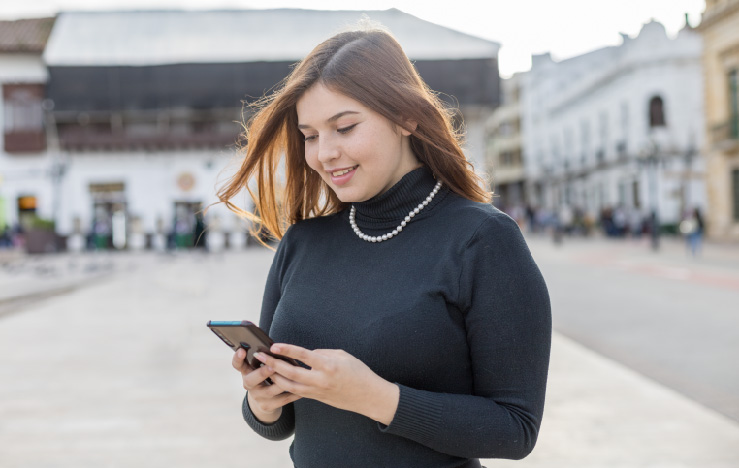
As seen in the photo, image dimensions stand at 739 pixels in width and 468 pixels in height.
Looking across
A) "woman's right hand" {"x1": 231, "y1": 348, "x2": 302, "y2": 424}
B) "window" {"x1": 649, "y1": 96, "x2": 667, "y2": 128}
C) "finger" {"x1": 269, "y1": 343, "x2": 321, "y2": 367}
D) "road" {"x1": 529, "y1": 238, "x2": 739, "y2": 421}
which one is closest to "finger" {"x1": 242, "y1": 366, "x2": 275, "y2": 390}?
"woman's right hand" {"x1": 231, "y1": 348, "x2": 302, "y2": 424}

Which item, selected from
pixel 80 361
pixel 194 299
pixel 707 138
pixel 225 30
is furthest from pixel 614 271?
pixel 225 30

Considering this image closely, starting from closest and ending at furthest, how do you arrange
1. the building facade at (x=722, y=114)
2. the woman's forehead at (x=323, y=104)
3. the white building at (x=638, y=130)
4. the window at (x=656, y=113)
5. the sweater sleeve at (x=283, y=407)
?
the woman's forehead at (x=323, y=104), the sweater sleeve at (x=283, y=407), the building facade at (x=722, y=114), the white building at (x=638, y=130), the window at (x=656, y=113)

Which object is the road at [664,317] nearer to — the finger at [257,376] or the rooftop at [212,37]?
the finger at [257,376]

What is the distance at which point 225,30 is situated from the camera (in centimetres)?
3888

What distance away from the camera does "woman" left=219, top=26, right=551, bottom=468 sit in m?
1.59

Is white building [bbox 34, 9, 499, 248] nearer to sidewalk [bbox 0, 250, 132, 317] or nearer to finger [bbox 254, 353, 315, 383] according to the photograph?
sidewalk [bbox 0, 250, 132, 317]

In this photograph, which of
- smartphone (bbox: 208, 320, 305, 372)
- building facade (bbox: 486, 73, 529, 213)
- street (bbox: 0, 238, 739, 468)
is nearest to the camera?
smartphone (bbox: 208, 320, 305, 372)

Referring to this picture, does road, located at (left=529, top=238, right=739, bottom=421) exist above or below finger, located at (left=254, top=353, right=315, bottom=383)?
below

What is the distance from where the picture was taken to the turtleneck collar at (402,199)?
6.03 ft

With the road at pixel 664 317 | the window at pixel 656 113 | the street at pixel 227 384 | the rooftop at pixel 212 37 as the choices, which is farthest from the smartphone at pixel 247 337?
the window at pixel 656 113

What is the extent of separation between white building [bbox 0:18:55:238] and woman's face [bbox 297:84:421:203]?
36512 millimetres

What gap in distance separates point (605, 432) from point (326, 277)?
3690 millimetres

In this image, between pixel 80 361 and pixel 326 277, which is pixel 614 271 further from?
pixel 326 277

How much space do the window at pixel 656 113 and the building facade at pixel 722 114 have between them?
8.27 metres
